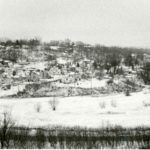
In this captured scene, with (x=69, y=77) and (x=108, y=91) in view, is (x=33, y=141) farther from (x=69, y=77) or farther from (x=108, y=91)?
(x=69, y=77)

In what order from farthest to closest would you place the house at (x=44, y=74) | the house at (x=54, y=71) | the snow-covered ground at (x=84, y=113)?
the house at (x=54, y=71) < the house at (x=44, y=74) < the snow-covered ground at (x=84, y=113)

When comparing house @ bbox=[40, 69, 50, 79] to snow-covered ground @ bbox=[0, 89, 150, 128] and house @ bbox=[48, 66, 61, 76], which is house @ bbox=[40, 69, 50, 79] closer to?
house @ bbox=[48, 66, 61, 76]

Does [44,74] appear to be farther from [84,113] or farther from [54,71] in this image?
[84,113]

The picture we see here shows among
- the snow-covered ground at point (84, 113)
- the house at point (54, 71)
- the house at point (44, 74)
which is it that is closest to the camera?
the snow-covered ground at point (84, 113)

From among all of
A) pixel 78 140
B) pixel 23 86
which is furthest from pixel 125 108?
pixel 23 86

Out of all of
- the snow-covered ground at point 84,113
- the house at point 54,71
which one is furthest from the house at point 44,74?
the snow-covered ground at point 84,113

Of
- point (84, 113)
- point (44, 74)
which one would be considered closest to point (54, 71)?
point (44, 74)

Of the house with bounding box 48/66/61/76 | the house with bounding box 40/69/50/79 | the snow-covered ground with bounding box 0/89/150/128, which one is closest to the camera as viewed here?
the snow-covered ground with bounding box 0/89/150/128

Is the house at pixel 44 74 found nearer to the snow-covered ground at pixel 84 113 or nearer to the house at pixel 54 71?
the house at pixel 54 71

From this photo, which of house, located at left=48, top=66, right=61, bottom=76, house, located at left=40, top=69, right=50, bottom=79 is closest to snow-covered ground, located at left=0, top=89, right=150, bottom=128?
house, located at left=40, top=69, right=50, bottom=79
